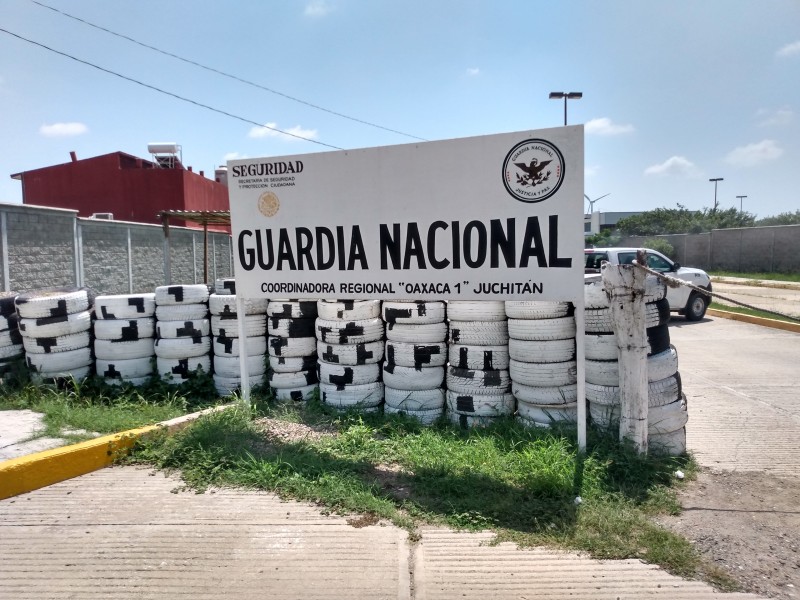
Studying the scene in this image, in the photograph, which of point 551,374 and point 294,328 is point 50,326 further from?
point 551,374

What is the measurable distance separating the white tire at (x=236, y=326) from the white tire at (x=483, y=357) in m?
2.40

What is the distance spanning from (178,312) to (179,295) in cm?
20

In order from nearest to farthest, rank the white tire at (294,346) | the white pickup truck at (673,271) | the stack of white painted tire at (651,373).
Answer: the stack of white painted tire at (651,373), the white tire at (294,346), the white pickup truck at (673,271)

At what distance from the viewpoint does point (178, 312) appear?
6250 mm

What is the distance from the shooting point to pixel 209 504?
3.85 meters

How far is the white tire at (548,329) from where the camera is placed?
4.78 m

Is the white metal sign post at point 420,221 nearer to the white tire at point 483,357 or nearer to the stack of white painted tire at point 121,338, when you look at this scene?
the white tire at point 483,357

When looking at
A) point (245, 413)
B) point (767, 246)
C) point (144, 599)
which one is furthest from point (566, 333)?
point (767, 246)

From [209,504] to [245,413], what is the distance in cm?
161

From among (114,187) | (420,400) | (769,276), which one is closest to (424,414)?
(420,400)

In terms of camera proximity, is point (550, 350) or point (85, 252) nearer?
point (550, 350)

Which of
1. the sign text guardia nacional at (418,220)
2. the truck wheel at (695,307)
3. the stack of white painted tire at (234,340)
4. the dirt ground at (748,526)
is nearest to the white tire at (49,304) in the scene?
the stack of white painted tire at (234,340)

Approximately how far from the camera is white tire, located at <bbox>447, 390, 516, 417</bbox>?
5047 millimetres

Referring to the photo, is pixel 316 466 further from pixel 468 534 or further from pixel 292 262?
pixel 292 262
